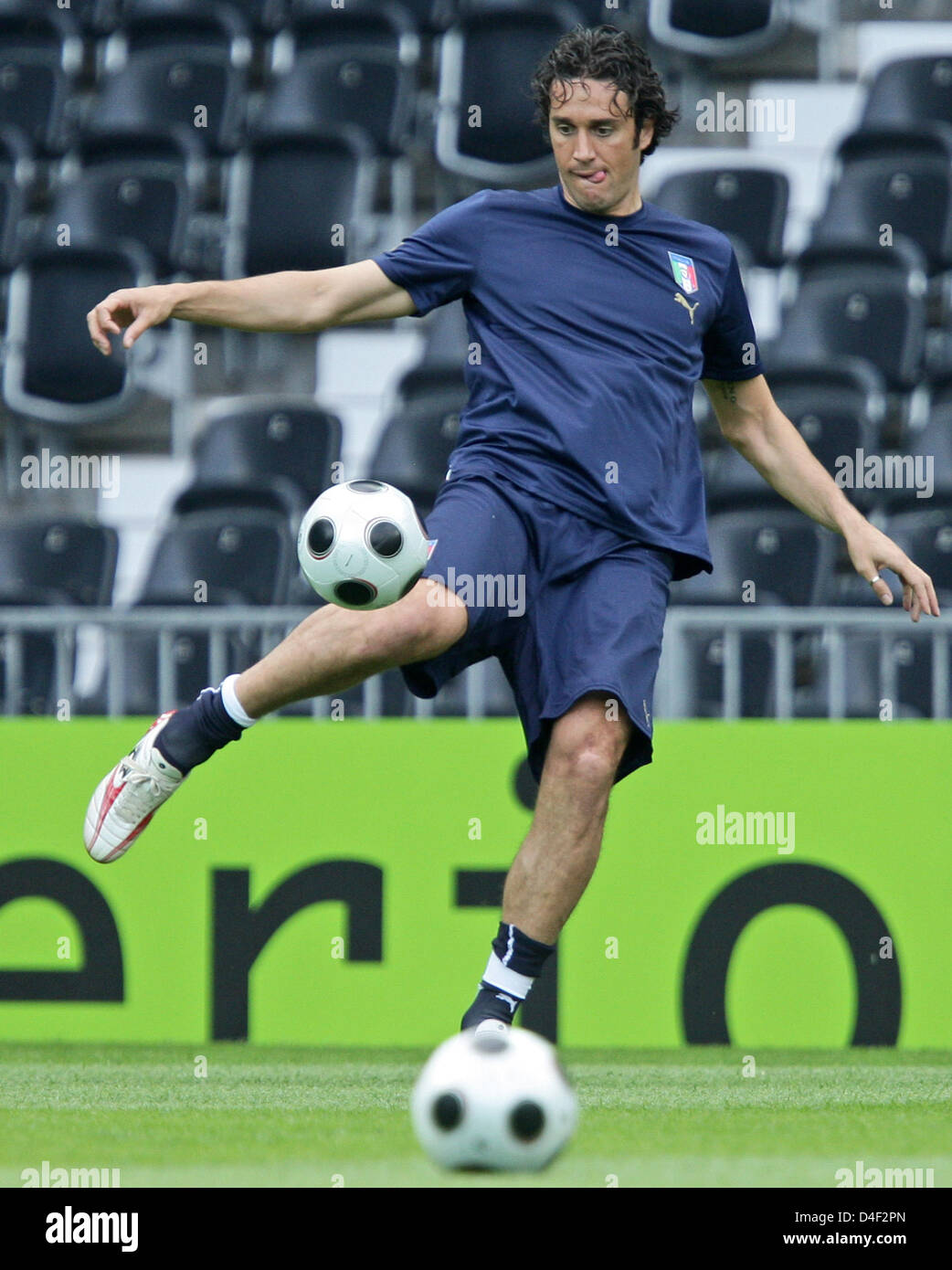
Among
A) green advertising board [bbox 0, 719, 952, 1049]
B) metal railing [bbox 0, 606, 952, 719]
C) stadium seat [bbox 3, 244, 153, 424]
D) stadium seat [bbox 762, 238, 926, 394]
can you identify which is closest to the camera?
green advertising board [bbox 0, 719, 952, 1049]

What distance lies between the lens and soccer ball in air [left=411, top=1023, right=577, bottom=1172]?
315cm

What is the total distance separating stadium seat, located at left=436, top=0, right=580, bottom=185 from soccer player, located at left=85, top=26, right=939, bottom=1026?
19.1 ft

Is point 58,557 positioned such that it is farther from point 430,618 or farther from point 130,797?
point 430,618

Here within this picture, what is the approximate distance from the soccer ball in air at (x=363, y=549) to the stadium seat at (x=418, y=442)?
4.36m

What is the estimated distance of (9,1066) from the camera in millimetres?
5504

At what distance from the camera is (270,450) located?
9.07m

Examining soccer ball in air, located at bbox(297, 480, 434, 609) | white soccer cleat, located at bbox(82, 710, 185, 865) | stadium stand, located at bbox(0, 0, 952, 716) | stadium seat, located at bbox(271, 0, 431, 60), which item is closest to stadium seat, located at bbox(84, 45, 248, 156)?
stadium stand, located at bbox(0, 0, 952, 716)

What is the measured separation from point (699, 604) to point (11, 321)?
437 centimetres

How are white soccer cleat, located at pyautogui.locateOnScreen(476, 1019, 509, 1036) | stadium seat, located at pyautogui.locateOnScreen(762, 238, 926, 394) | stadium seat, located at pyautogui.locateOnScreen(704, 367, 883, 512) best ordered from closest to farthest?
white soccer cleat, located at pyautogui.locateOnScreen(476, 1019, 509, 1036), stadium seat, located at pyautogui.locateOnScreen(704, 367, 883, 512), stadium seat, located at pyautogui.locateOnScreen(762, 238, 926, 394)

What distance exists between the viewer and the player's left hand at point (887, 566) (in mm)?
4496

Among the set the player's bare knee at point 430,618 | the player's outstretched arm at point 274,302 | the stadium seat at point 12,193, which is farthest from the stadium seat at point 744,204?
the player's bare knee at point 430,618

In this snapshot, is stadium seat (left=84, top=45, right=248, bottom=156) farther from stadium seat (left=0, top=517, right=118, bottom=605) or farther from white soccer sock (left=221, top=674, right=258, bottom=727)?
white soccer sock (left=221, top=674, right=258, bottom=727)

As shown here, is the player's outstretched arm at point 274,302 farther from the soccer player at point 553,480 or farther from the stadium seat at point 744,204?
the stadium seat at point 744,204

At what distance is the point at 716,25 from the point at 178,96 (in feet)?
9.61
